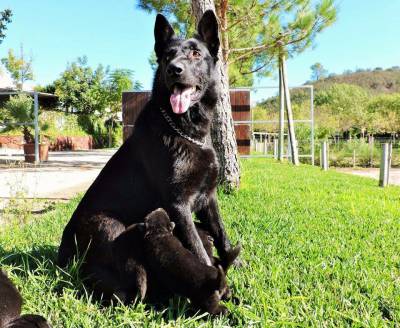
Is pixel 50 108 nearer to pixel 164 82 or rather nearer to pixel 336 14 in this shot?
pixel 336 14

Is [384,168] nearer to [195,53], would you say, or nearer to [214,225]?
[214,225]

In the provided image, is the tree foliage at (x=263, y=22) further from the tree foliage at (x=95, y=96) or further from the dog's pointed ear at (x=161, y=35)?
the tree foliage at (x=95, y=96)

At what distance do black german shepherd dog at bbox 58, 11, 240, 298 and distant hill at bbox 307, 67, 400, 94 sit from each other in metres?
125

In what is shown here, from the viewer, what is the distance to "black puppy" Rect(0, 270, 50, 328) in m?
1.72

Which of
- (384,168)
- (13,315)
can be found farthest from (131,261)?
(384,168)

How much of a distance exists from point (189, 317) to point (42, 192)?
21.3ft

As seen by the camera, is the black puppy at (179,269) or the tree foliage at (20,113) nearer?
the black puppy at (179,269)

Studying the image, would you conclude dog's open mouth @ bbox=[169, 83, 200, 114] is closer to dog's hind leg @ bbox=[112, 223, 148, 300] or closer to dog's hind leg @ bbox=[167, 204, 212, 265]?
dog's hind leg @ bbox=[167, 204, 212, 265]

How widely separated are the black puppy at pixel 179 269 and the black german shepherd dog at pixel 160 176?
0.11 metres

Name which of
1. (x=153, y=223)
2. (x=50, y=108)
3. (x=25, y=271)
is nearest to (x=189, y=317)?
(x=153, y=223)

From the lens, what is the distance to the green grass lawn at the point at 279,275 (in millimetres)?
1992

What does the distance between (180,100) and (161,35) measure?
617mm

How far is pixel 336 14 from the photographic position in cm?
1314

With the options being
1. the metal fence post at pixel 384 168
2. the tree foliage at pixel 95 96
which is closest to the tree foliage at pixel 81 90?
the tree foliage at pixel 95 96
